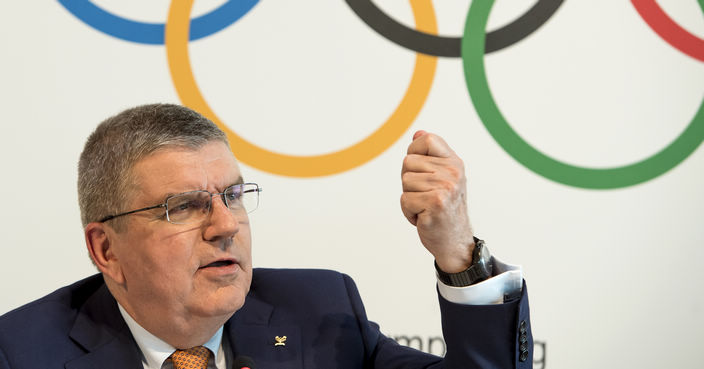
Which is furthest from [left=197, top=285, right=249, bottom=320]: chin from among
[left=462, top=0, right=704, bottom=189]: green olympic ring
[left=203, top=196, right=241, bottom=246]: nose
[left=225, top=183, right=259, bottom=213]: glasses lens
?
[left=462, top=0, right=704, bottom=189]: green olympic ring

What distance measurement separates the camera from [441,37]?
259 cm

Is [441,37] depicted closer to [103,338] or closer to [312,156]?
[312,156]

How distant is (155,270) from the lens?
1620 mm

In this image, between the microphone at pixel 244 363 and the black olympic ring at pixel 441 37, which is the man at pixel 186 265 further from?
the black olympic ring at pixel 441 37

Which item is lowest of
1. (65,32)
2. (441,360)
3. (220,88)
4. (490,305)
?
(441,360)

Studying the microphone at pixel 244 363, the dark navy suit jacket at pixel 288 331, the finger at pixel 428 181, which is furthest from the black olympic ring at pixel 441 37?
the microphone at pixel 244 363

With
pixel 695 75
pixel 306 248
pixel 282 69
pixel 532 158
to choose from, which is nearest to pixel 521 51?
pixel 532 158

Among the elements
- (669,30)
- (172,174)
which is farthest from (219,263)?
(669,30)

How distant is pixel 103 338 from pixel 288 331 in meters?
0.48

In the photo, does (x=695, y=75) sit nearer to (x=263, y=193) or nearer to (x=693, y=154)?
(x=693, y=154)

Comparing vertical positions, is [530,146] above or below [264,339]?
above

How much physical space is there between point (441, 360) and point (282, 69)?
133 centimetres

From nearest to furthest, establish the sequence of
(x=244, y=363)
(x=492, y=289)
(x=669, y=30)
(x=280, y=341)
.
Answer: (x=244, y=363) < (x=492, y=289) < (x=280, y=341) < (x=669, y=30)

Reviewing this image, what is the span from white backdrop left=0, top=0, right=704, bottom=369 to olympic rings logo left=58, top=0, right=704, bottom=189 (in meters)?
0.03
